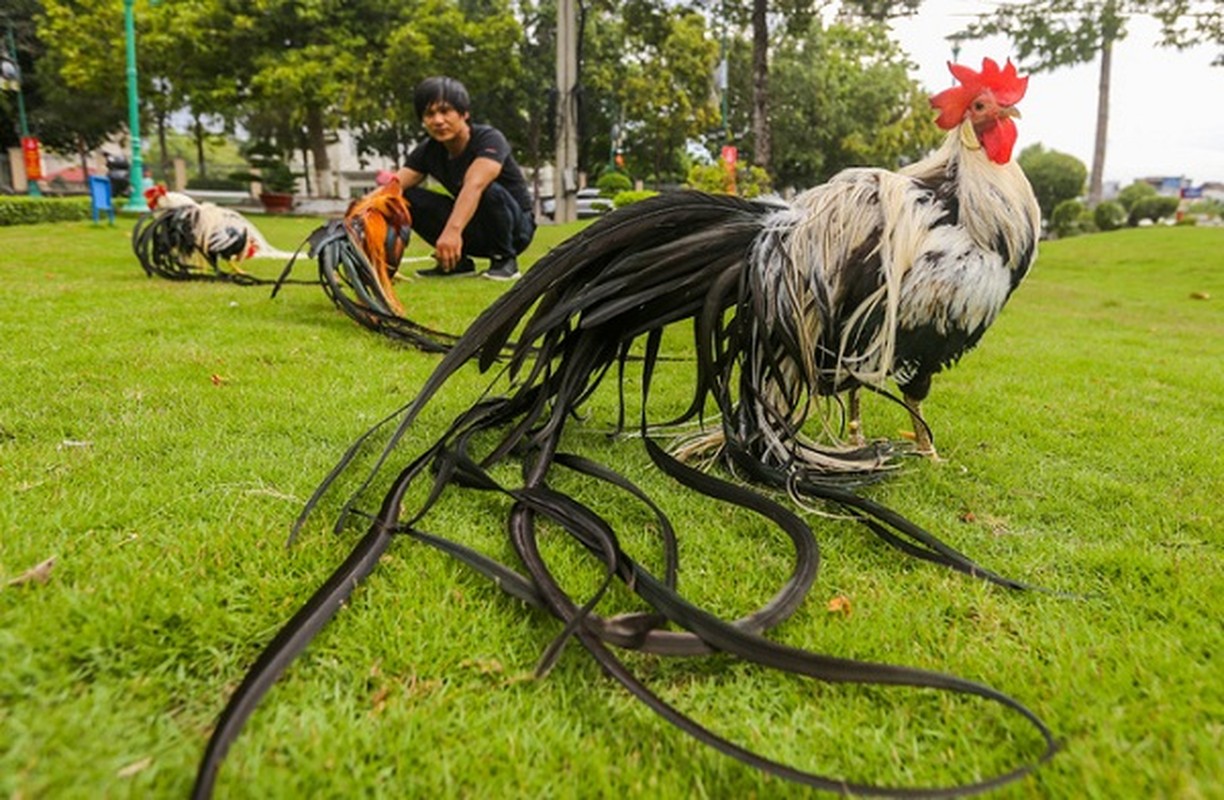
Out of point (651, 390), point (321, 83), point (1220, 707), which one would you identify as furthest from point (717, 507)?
point (321, 83)

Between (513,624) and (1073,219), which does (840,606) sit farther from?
(1073,219)

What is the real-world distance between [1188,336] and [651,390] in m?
5.76

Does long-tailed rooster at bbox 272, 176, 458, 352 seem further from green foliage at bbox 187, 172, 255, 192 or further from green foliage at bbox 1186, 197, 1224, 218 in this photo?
green foliage at bbox 1186, 197, 1224, 218

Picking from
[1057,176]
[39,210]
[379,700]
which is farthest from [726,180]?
[1057,176]

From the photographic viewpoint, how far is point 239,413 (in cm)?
254

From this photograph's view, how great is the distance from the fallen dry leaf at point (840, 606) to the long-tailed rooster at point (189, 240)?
20.5 ft

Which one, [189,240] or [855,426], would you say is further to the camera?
[189,240]

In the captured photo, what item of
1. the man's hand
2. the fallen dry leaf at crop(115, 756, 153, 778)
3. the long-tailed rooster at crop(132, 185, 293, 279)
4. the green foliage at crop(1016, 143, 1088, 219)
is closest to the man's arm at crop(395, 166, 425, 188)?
the man's hand

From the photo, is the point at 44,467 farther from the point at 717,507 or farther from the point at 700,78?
the point at 700,78

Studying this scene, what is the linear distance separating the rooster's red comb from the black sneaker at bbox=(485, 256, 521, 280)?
4.92m

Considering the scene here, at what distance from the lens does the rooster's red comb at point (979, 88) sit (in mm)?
2006

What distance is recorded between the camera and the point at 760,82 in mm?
12234

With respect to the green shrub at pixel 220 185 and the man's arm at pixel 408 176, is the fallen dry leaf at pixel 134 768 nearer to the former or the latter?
the man's arm at pixel 408 176

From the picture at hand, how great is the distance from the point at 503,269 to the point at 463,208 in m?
1.48
